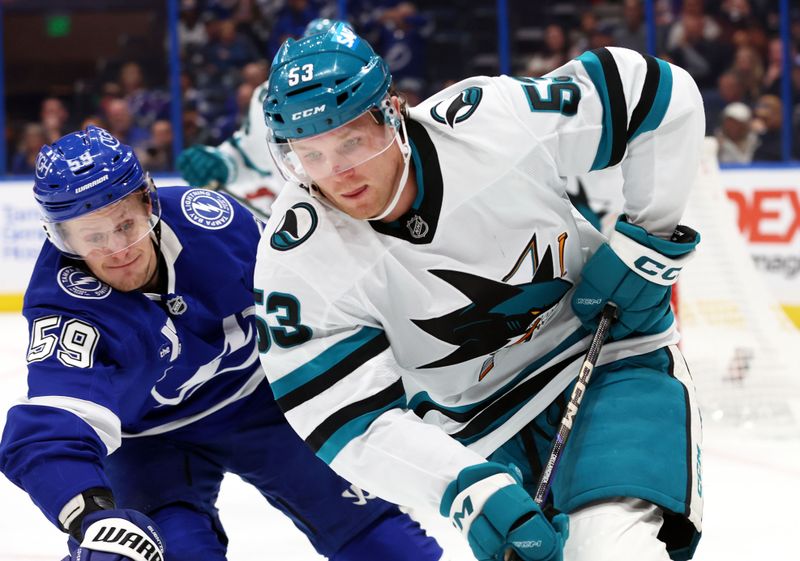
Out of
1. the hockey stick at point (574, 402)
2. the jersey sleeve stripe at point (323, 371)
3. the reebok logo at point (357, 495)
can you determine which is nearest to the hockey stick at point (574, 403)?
the hockey stick at point (574, 402)

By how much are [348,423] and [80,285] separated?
2.18 ft

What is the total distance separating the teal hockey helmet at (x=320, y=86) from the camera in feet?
5.86

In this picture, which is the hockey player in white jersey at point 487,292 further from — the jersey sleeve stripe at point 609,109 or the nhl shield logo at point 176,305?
the nhl shield logo at point 176,305

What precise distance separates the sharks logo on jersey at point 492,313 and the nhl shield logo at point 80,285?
619 mm

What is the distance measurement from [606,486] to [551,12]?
523 centimetres

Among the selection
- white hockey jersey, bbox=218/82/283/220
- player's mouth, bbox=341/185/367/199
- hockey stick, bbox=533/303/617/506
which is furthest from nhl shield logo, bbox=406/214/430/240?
white hockey jersey, bbox=218/82/283/220

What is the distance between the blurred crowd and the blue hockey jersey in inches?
166

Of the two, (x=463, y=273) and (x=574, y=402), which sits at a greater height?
(x=463, y=273)

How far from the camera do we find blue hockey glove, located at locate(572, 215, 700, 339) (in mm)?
2039

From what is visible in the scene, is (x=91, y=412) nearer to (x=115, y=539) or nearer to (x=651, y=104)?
(x=115, y=539)

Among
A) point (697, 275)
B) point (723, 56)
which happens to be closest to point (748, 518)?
point (697, 275)

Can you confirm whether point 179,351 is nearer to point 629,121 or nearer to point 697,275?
point 629,121

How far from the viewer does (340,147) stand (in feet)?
5.98

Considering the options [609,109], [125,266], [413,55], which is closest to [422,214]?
[609,109]
